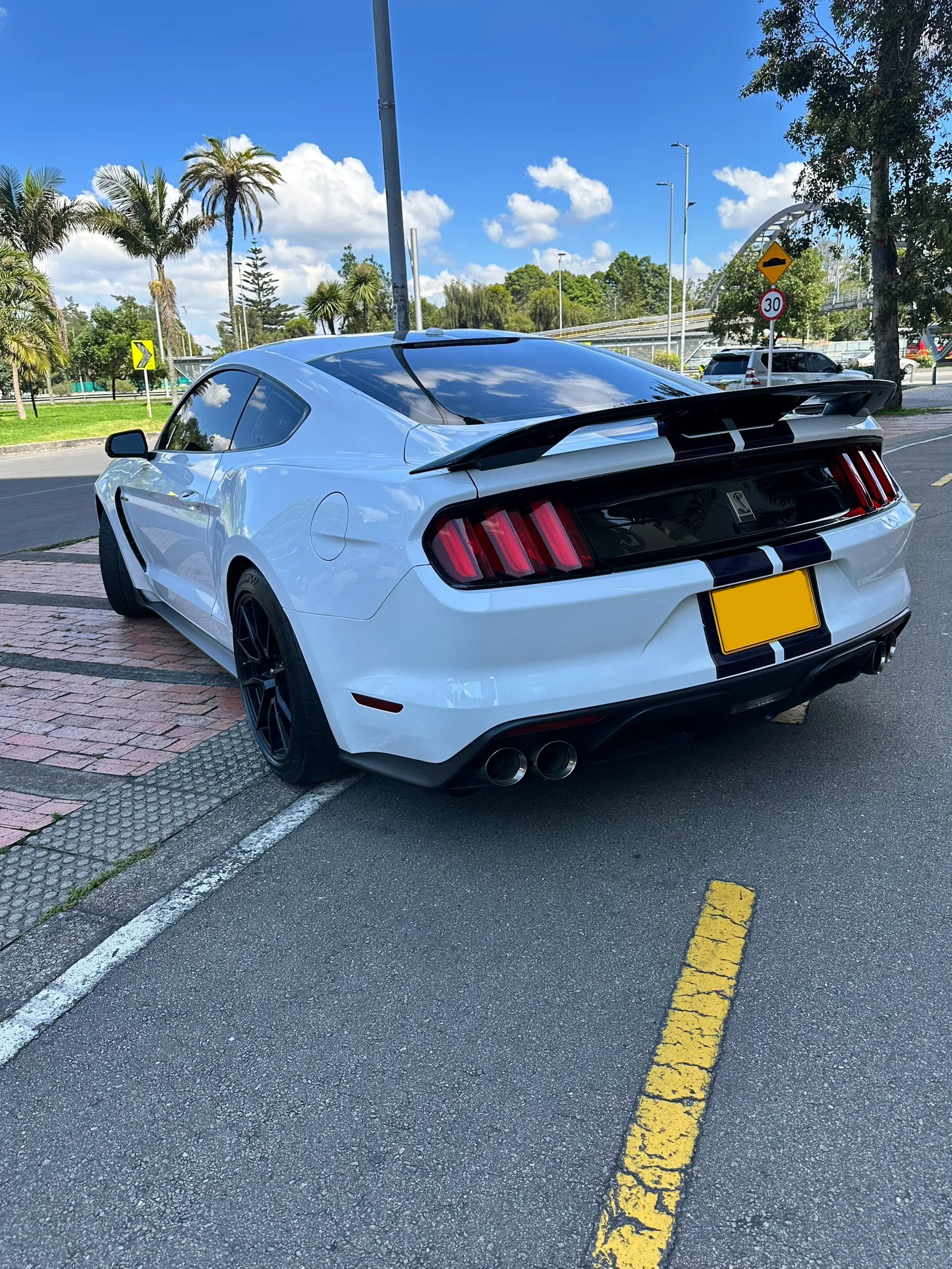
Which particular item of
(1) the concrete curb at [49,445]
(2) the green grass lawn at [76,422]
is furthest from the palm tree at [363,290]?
(1) the concrete curb at [49,445]

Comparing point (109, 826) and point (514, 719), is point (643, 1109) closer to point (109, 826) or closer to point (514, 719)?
point (514, 719)

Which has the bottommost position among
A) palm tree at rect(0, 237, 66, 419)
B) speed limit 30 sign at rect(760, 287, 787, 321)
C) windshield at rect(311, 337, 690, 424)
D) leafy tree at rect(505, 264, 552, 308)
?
windshield at rect(311, 337, 690, 424)

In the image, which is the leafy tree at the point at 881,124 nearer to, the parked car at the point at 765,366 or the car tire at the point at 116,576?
the parked car at the point at 765,366

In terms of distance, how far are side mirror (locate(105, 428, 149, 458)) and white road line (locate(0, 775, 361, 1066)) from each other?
2219 mm

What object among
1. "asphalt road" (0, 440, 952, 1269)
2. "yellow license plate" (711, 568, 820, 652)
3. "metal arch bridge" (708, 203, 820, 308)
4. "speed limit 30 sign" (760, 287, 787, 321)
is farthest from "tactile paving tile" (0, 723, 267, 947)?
"metal arch bridge" (708, 203, 820, 308)

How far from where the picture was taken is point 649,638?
2.33 meters

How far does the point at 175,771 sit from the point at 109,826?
42 cm

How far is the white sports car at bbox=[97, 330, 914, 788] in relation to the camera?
2246 millimetres

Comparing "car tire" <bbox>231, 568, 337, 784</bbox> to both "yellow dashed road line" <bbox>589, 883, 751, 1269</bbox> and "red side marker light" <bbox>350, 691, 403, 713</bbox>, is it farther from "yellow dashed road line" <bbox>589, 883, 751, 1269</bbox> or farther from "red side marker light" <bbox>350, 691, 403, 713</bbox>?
"yellow dashed road line" <bbox>589, 883, 751, 1269</bbox>

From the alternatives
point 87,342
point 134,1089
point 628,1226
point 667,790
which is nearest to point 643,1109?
point 628,1226

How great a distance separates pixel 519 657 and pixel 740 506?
0.80 metres

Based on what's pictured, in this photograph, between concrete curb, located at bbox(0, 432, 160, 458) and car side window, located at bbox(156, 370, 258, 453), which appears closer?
car side window, located at bbox(156, 370, 258, 453)

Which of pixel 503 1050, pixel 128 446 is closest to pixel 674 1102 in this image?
pixel 503 1050

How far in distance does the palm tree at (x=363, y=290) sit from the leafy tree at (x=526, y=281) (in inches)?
3344
